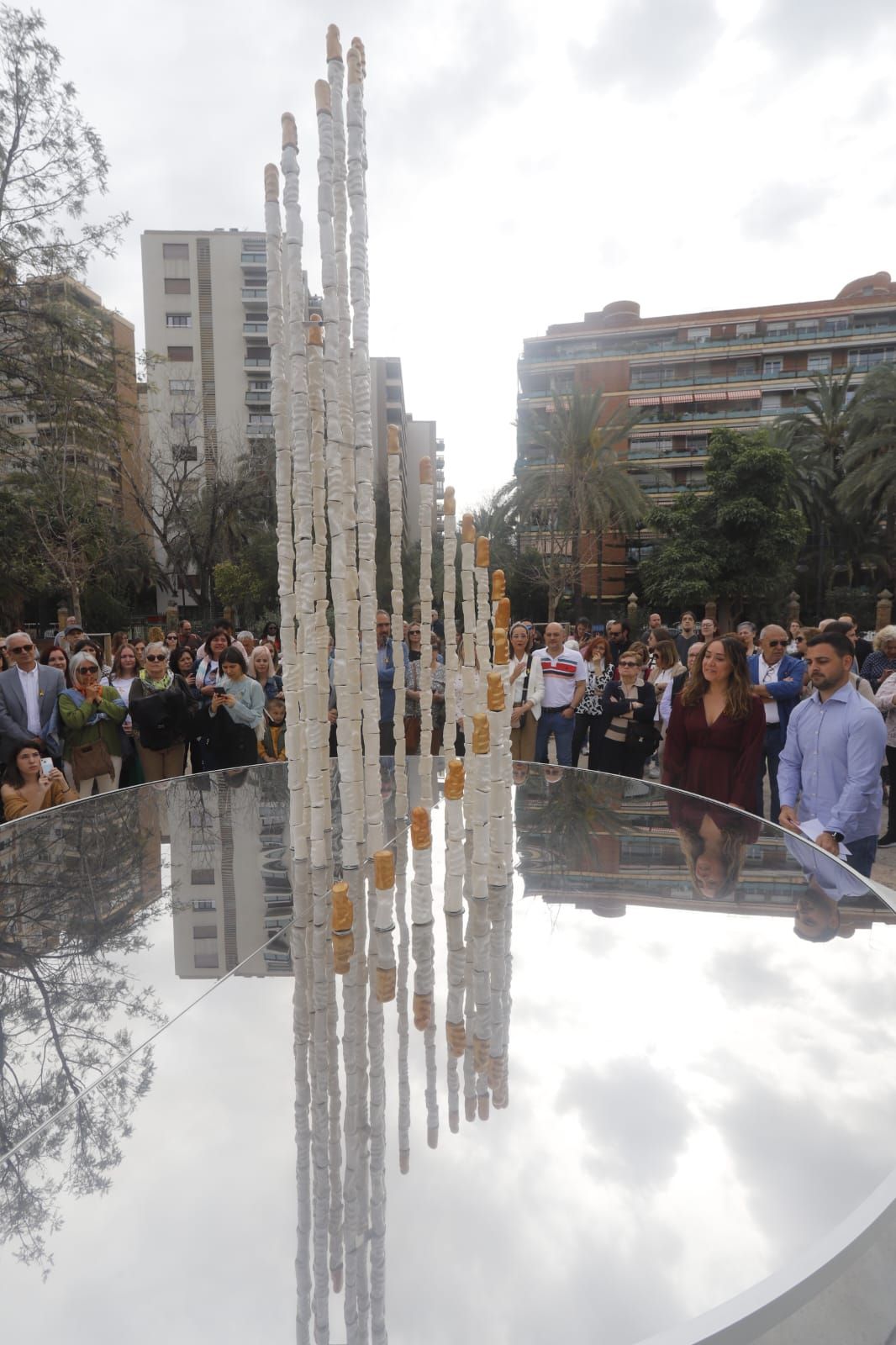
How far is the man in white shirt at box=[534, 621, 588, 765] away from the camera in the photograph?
14.4 feet

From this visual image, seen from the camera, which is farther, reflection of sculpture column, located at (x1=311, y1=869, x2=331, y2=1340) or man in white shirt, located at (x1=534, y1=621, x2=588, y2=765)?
man in white shirt, located at (x1=534, y1=621, x2=588, y2=765)

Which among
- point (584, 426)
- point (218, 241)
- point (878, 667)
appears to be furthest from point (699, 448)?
point (878, 667)

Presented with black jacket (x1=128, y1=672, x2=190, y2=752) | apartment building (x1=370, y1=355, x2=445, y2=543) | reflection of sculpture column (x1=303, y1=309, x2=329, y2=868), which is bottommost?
black jacket (x1=128, y1=672, x2=190, y2=752)

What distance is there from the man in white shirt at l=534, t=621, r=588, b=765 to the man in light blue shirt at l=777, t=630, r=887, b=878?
1.75 metres

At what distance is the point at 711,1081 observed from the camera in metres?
1.12

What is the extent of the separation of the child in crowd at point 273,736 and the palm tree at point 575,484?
16.0 metres

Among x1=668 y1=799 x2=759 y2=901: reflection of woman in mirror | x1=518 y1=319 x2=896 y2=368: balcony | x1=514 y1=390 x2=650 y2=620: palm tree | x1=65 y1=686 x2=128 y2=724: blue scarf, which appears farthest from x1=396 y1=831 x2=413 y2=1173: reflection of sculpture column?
x1=518 y1=319 x2=896 y2=368: balcony

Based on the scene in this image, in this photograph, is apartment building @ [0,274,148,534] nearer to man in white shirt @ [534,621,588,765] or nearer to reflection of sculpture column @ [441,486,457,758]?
man in white shirt @ [534,621,588,765]

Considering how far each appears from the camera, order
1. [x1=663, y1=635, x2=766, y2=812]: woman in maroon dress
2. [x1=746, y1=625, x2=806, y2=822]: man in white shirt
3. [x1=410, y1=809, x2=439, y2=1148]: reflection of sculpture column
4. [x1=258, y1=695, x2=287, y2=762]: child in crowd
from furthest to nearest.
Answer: [x1=746, y1=625, x2=806, y2=822]: man in white shirt → [x1=258, y1=695, x2=287, y2=762]: child in crowd → [x1=663, y1=635, x2=766, y2=812]: woman in maroon dress → [x1=410, y1=809, x2=439, y2=1148]: reflection of sculpture column

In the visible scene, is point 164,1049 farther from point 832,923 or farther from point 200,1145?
point 832,923

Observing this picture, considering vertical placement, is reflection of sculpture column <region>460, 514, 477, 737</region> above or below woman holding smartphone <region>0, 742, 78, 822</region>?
above

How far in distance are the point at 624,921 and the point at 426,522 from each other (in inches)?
37.1

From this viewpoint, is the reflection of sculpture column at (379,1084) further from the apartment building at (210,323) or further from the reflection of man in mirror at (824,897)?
the apartment building at (210,323)

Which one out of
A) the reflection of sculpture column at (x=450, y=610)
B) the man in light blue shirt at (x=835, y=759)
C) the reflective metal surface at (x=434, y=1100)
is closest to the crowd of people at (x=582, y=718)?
the man in light blue shirt at (x=835, y=759)
